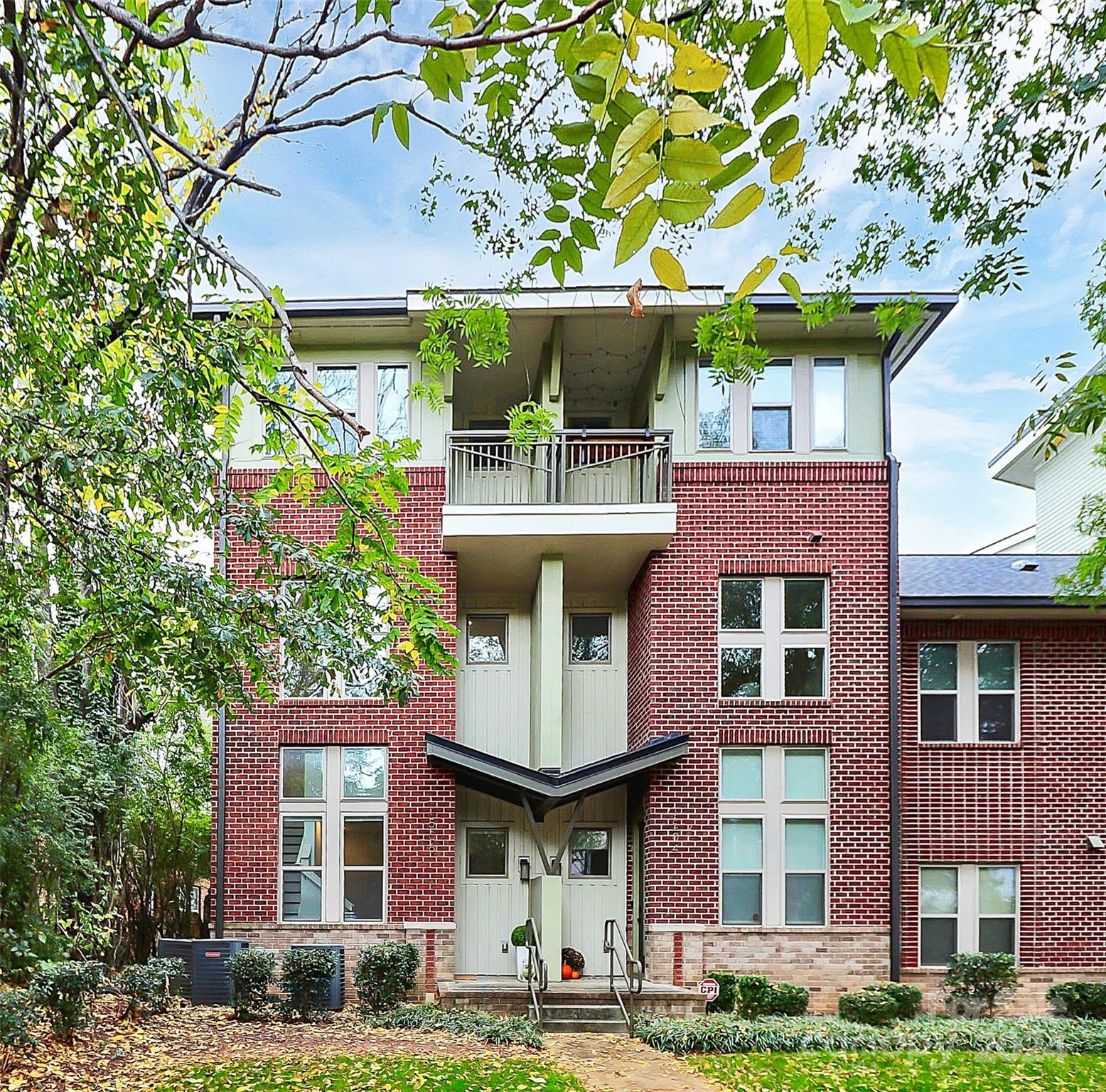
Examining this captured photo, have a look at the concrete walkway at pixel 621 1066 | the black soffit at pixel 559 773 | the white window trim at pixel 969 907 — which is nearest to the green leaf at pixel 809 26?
the concrete walkway at pixel 621 1066

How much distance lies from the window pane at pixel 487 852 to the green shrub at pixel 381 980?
2.36 meters

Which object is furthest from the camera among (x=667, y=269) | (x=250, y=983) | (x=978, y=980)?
(x=978, y=980)

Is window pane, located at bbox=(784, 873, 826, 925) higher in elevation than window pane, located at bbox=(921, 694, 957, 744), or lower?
lower

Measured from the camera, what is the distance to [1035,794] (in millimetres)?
13789

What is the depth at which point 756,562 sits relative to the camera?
13.5 metres

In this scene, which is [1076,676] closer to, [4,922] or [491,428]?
[491,428]

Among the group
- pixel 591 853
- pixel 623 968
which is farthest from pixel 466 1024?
pixel 591 853

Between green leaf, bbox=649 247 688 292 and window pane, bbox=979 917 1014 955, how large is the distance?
1413 centimetres

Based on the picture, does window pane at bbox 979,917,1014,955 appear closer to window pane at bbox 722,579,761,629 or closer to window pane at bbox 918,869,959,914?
window pane at bbox 918,869,959,914

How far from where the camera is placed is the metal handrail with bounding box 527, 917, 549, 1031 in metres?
11.7

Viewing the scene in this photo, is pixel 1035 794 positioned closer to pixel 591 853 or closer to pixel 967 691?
pixel 967 691

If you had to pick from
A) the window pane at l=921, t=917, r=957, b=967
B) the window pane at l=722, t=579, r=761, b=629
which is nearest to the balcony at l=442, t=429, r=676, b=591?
the window pane at l=722, t=579, r=761, b=629

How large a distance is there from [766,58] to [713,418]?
40.9 feet

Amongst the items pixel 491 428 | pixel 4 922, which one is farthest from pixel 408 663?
pixel 491 428
